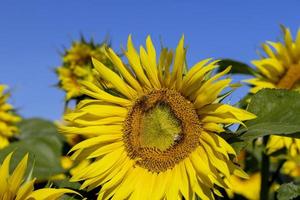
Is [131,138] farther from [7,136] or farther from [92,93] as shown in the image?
[7,136]

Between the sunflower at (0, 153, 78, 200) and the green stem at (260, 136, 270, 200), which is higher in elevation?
the sunflower at (0, 153, 78, 200)

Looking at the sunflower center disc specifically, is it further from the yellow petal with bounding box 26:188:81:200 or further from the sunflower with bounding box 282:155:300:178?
the sunflower with bounding box 282:155:300:178

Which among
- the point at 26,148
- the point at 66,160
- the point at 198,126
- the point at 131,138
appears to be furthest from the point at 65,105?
the point at 198,126

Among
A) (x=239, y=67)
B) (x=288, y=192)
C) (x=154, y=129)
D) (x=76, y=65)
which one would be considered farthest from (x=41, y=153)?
(x=288, y=192)

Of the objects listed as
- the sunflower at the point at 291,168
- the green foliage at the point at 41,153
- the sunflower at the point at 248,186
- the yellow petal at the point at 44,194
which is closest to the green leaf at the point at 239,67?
the green foliage at the point at 41,153

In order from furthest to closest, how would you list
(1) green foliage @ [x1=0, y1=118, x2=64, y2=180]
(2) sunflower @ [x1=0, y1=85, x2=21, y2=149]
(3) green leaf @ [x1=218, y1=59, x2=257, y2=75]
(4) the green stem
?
(2) sunflower @ [x1=0, y1=85, x2=21, y2=149] < (3) green leaf @ [x1=218, y1=59, x2=257, y2=75] < (4) the green stem < (1) green foliage @ [x1=0, y1=118, x2=64, y2=180]

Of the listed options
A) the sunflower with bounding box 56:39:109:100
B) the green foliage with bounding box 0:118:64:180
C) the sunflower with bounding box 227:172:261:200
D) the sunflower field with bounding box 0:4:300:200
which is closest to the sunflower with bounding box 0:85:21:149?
the sunflower with bounding box 56:39:109:100
